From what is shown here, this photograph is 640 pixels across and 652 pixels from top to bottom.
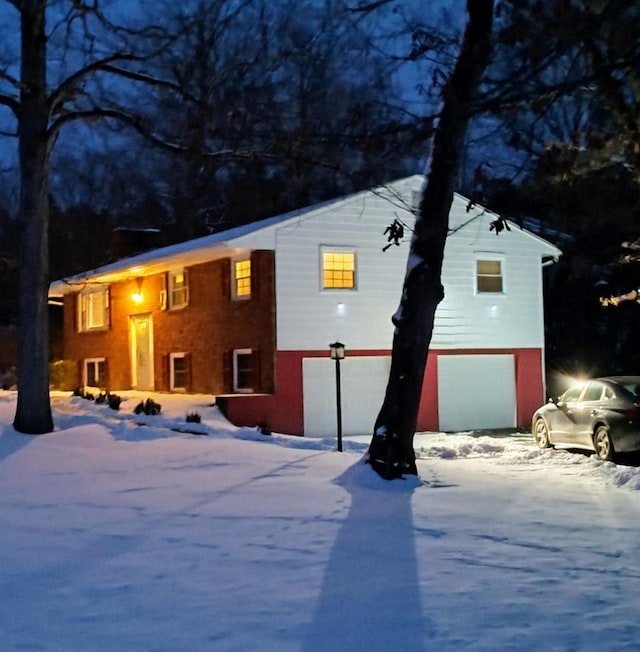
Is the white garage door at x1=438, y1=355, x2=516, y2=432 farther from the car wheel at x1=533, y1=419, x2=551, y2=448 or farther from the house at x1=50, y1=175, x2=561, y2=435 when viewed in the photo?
the car wheel at x1=533, y1=419, x2=551, y2=448

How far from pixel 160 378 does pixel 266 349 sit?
561 centimetres

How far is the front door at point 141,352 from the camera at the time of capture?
89.2 feet

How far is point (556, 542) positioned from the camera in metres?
8.48

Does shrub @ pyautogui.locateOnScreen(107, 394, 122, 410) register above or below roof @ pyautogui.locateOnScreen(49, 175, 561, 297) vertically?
below

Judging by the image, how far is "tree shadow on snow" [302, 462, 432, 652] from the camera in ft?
18.9

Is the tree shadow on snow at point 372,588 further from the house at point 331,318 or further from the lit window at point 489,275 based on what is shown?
the lit window at point 489,275

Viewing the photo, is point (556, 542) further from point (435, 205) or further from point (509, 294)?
point (509, 294)

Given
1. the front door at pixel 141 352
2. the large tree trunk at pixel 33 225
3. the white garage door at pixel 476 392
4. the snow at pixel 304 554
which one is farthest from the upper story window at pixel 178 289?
the snow at pixel 304 554

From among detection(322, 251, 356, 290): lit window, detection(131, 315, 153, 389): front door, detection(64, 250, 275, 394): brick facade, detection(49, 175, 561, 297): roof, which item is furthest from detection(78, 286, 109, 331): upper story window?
detection(322, 251, 356, 290): lit window

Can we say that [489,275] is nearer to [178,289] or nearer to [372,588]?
[178,289]

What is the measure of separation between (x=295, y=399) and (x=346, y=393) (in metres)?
1.51

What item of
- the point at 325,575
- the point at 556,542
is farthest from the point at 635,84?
the point at 325,575

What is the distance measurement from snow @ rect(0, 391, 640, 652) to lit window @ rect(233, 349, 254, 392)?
8.87 meters

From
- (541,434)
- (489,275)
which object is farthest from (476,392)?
(541,434)
